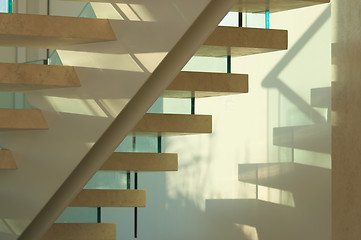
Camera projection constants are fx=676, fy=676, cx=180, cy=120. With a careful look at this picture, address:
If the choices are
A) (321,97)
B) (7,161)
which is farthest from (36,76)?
(321,97)

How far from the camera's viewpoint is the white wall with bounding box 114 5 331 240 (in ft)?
16.0

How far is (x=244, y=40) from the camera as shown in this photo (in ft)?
11.2

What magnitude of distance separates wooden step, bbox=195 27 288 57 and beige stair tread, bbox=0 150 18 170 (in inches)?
49.9

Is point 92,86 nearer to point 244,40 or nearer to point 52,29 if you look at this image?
point 52,29

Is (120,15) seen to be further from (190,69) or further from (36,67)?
(190,69)

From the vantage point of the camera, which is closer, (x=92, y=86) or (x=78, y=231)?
(x=92, y=86)

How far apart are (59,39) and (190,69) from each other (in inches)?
33.8

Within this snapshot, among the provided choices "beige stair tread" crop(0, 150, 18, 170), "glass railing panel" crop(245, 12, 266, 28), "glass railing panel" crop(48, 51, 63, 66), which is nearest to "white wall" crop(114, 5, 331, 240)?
"glass railing panel" crop(245, 12, 266, 28)

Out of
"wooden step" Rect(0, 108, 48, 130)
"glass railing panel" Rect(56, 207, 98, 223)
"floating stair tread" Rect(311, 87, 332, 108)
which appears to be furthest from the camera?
"floating stair tread" Rect(311, 87, 332, 108)

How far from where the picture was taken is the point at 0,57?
826cm

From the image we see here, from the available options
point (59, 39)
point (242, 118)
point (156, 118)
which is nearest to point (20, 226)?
point (156, 118)

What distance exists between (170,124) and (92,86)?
740 millimetres

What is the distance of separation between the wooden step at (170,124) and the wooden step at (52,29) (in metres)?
0.81

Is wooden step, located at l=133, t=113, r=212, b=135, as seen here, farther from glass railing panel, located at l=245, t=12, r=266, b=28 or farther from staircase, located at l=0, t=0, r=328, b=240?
glass railing panel, located at l=245, t=12, r=266, b=28
